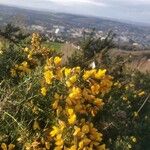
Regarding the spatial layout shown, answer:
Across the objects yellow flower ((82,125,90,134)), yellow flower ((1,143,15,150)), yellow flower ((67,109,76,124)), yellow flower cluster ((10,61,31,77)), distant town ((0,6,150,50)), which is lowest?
distant town ((0,6,150,50))

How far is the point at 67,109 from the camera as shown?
15.6ft

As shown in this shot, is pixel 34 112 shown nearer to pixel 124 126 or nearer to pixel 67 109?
pixel 67 109

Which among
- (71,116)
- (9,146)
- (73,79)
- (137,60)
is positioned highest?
(73,79)

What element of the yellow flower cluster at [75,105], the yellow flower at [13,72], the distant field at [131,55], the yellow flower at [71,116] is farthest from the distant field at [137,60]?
the yellow flower at [71,116]

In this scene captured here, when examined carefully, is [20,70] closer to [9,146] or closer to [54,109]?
[54,109]

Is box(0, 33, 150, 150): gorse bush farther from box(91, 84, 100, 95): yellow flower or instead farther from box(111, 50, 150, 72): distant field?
box(111, 50, 150, 72): distant field

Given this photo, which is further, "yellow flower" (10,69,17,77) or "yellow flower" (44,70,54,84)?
"yellow flower" (10,69,17,77)

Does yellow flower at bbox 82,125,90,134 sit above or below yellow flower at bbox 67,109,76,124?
below

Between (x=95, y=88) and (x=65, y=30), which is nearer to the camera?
(x=95, y=88)

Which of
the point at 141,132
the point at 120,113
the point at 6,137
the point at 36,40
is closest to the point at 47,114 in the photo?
the point at 6,137

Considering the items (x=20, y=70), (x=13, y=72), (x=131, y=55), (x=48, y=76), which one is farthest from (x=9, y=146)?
(x=131, y=55)

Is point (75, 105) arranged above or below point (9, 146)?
above

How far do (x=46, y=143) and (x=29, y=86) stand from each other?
2.03 feet

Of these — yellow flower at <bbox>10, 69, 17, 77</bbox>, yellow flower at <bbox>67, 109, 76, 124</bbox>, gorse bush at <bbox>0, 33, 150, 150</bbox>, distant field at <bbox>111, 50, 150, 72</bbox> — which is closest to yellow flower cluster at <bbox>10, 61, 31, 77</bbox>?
yellow flower at <bbox>10, 69, 17, 77</bbox>
